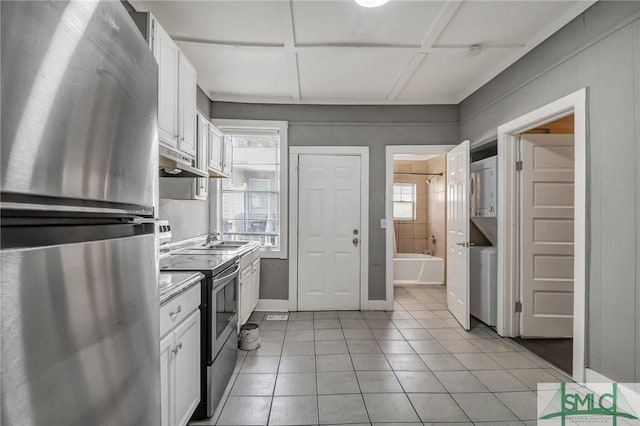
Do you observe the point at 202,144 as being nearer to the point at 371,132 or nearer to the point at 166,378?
the point at 166,378

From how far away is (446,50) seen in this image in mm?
2861

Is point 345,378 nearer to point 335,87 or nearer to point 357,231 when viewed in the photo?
point 357,231

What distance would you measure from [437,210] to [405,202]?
0.71m

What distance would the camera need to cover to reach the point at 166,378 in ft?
4.57

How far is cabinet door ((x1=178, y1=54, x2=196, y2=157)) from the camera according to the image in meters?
2.17

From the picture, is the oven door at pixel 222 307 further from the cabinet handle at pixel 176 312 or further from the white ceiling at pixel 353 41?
the white ceiling at pixel 353 41

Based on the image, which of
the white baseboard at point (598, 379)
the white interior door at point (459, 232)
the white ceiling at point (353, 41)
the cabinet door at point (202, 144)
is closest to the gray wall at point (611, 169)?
the white baseboard at point (598, 379)

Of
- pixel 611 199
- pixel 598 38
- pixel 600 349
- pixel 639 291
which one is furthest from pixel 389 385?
pixel 598 38

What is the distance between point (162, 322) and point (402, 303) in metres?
3.72

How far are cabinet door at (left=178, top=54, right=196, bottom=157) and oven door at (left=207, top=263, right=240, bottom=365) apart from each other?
3.15ft

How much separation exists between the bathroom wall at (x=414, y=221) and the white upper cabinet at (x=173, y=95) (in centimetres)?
486

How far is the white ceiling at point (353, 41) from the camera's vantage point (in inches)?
89.0

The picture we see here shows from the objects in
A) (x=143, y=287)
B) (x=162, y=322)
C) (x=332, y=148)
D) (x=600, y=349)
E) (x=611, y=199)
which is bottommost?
(x=600, y=349)

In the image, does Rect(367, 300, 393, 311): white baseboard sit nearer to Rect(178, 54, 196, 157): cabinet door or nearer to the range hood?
the range hood
